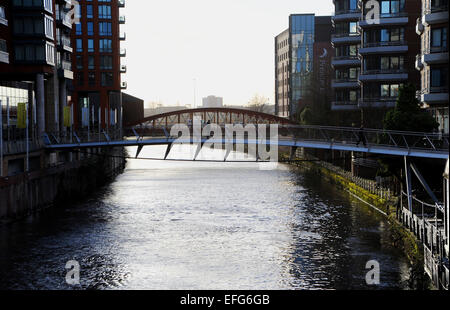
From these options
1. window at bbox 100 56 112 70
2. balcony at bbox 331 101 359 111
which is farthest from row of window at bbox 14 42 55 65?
window at bbox 100 56 112 70

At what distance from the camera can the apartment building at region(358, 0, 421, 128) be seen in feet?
213

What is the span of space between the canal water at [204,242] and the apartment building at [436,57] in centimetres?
879

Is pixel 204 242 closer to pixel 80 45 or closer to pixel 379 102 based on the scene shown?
pixel 379 102

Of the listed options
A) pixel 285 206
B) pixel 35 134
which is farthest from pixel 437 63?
pixel 35 134

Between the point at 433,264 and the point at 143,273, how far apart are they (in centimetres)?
1296

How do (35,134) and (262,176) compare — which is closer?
(35,134)

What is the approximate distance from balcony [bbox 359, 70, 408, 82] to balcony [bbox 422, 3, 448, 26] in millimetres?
17650

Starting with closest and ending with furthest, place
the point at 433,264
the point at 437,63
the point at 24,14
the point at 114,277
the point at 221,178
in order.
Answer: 1. the point at 433,264
2. the point at 114,277
3. the point at 437,63
4. the point at 24,14
5. the point at 221,178

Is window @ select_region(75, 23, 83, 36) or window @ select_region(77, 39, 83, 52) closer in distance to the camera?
window @ select_region(75, 23, 83, 36)

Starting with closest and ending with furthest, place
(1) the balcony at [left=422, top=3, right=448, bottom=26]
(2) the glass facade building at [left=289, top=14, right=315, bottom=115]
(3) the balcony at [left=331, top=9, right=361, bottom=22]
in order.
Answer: (1) the balcony at [left=422, top=3, right=448, bottom=26] → (3) the balcony at [left=331, top=9, right=361, bottom=22] → (2) the glass facade building at [left=289, top=14, right=315, bottom=115]

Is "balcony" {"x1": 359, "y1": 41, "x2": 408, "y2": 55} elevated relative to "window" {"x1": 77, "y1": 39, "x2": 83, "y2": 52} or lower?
lower

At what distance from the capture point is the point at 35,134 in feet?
203

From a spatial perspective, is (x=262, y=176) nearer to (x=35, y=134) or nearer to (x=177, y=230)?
(x=35, y=134)

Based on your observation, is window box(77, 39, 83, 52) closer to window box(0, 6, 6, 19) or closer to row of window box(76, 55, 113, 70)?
row of window box(76, 55, 113, 70)
